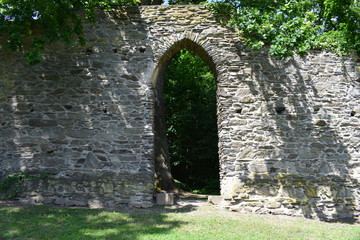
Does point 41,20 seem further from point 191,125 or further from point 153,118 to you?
point 191,125

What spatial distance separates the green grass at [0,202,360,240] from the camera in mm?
4660

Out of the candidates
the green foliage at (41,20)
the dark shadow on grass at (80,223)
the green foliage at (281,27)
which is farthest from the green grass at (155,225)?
the green foliage at (281,27)

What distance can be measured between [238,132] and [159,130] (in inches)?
151

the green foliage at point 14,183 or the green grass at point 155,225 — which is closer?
the green grass at point 155,225

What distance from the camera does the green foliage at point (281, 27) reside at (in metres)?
6.75

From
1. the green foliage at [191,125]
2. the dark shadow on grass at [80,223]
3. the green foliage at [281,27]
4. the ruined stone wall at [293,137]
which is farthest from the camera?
the green foliage at [191,125]

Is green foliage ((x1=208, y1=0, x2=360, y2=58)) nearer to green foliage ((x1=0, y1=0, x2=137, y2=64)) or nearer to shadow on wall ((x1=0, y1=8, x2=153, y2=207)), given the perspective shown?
shadow on wall ((x1=0, y1=8, x2=153, y2=207))

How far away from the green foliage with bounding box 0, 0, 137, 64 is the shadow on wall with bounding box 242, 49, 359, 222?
162 inches

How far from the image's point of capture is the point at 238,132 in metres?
6.94

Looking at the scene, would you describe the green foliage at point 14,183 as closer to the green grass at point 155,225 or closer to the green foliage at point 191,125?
the green grass at point 155,225

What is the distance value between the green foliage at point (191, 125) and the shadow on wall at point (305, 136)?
5.49 meters

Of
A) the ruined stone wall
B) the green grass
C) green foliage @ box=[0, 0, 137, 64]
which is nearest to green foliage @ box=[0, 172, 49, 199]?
the green grass

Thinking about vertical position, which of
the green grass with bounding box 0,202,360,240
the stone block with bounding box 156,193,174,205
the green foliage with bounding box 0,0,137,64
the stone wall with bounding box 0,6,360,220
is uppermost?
the green foliage with bounding box 0,0,137,64

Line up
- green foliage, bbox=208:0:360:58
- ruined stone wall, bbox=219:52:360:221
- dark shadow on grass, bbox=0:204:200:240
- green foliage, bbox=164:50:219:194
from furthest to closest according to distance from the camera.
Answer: green foliage, bbox=164:50:219:194
green foliage, bbox=208:0:360:58
ruined stone wall, bbox=219:52:360:221
dark shadow on grass, bbox=0:204:200:240
